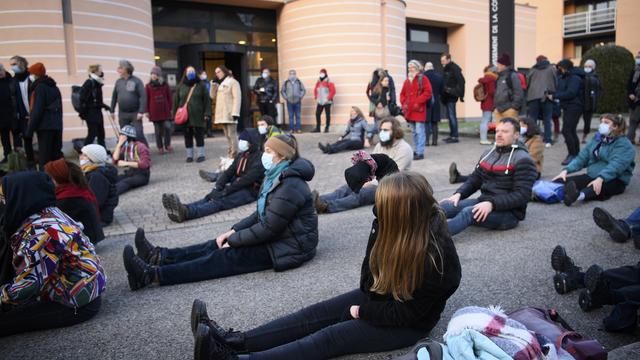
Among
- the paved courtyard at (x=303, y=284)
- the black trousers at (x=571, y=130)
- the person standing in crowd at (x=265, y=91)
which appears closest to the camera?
the paved courtyard at (x=303, y=284)

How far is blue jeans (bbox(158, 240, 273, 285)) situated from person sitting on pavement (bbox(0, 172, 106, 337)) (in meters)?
0.81

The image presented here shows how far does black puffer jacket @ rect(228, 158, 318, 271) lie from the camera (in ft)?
15.1

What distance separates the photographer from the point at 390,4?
1867cm

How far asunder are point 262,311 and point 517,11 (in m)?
27.2

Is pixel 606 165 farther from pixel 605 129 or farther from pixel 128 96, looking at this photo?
pixel 128 96

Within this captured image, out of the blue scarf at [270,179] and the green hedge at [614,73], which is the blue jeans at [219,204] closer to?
the blue scarf at [270,179]

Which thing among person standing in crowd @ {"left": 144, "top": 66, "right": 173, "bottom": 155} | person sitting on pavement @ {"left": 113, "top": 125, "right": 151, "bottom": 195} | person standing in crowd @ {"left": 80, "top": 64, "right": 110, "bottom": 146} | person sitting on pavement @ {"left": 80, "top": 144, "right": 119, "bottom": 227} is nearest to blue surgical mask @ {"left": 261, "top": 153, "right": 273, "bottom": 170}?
person sitting on pavement @ {"left": 80, "top": 144, "right": 119, "bottom": 227}

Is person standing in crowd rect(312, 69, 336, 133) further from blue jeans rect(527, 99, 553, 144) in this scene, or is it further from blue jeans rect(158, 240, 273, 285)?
blue jeans rect(158, 240, 273, 285)

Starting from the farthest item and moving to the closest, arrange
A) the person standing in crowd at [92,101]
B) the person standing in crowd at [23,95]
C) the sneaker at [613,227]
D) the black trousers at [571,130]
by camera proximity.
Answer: the person standing in crowd at [92,101]
the black trousers at [571,130]
the person standing in crowd at [23,95]
the sneaker at [613,227]

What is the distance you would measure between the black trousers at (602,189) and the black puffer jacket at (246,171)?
169 inches

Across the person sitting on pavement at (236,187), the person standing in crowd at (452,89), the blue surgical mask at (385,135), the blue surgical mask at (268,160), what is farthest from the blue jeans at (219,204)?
the person standing in crowd at (452,89)

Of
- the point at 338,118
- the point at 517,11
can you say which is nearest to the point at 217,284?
the point at 338,118

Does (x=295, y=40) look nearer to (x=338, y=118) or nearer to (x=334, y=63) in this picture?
(x=334, y=63)

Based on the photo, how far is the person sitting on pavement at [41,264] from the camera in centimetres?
347
